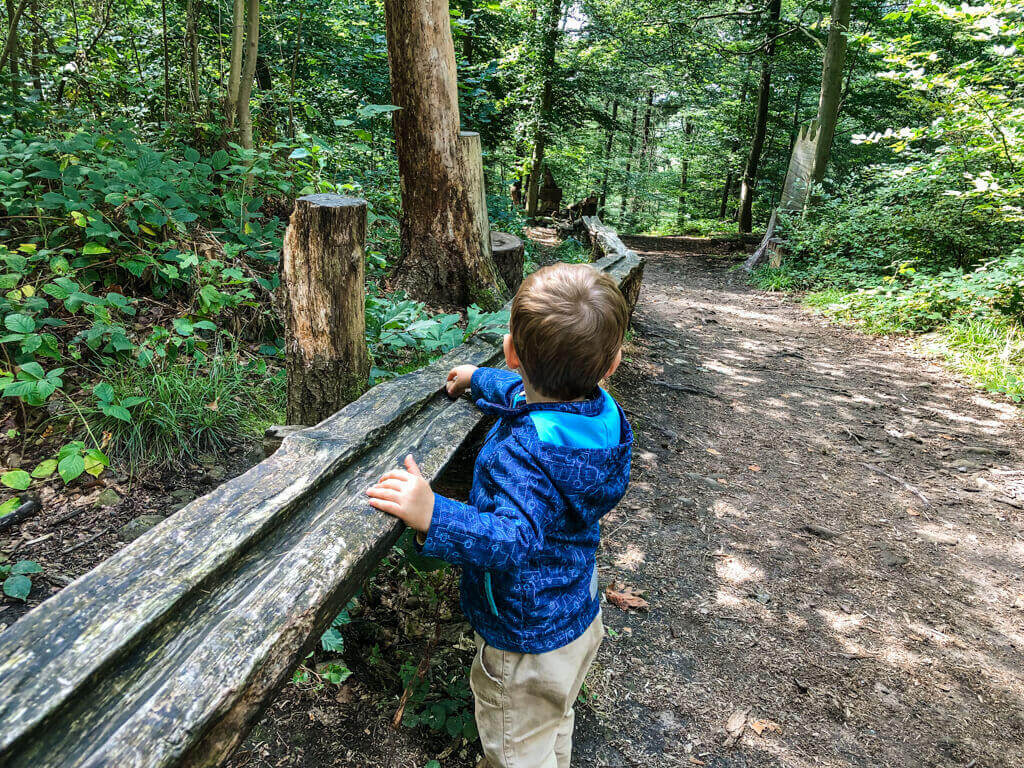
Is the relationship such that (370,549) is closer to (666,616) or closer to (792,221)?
(666,616)

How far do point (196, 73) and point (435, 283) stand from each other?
273 centimetres

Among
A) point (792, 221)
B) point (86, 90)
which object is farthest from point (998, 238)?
point (86, 90)

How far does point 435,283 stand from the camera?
182 inches

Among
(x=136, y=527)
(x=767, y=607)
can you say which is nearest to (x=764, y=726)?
(x=767, y=607)

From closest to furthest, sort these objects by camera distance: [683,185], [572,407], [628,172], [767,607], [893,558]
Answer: [572,407], [767,607], [893,558], [628,172], [683,185]

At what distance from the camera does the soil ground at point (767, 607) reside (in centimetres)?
212

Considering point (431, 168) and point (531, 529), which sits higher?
point (431, 168)

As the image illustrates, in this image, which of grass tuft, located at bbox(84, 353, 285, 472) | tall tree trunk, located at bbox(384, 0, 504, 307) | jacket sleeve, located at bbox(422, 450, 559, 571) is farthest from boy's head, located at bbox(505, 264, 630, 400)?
tall tree trunk, located at bbox(384, 0, 504, 307)

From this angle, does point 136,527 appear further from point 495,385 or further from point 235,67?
point 235,67

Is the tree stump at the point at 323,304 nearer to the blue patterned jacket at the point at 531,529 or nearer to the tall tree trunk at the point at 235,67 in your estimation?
the blue patterned jacket at the point at 531,529

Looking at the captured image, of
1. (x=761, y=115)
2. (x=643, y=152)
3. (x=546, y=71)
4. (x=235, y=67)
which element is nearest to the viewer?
(x=235, y=67)

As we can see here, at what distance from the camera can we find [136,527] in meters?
2.47

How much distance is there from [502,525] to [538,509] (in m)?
0.10

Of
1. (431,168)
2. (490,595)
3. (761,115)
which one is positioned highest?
(761,115)
